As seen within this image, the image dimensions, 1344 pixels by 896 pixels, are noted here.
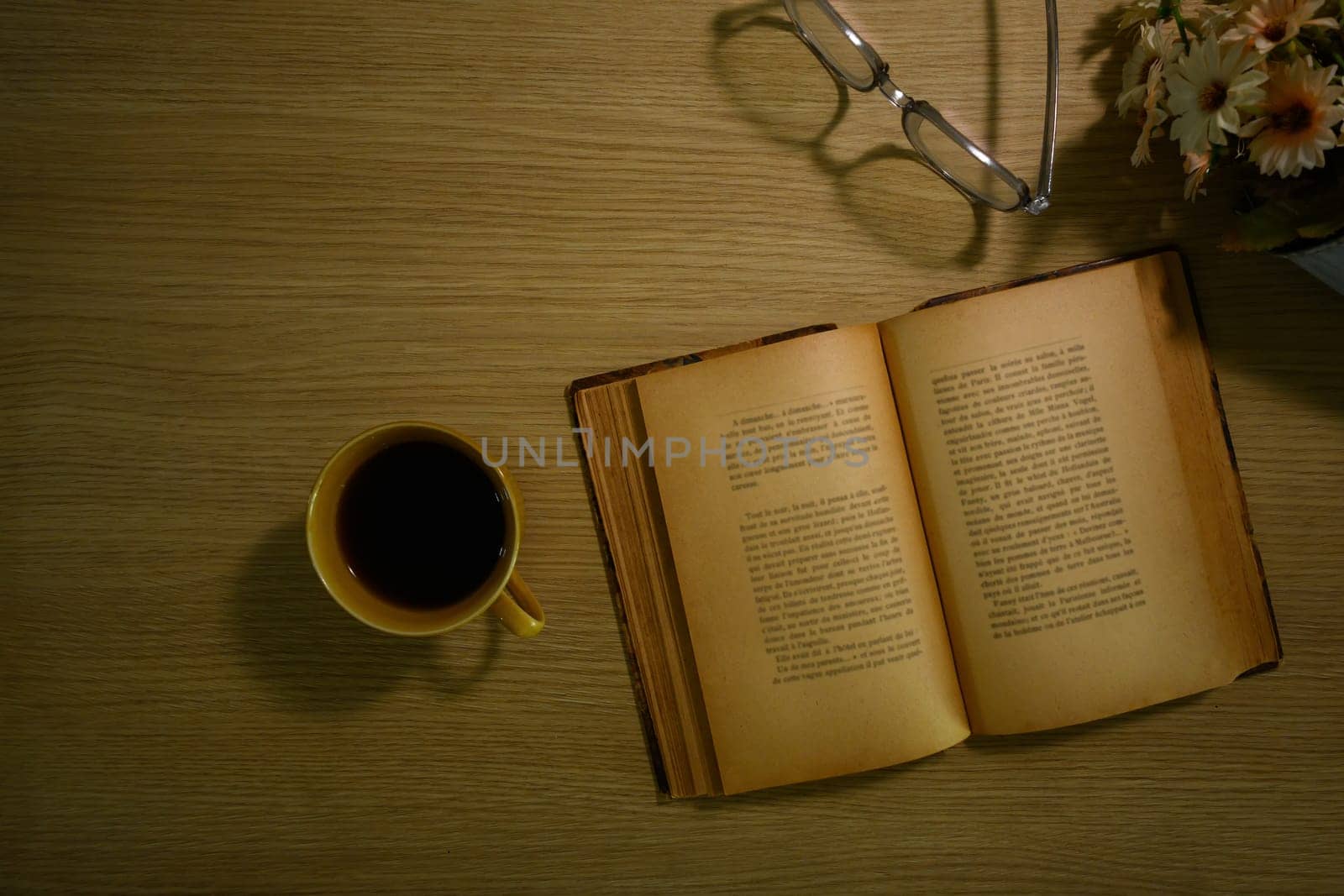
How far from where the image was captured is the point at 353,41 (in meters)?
0.64

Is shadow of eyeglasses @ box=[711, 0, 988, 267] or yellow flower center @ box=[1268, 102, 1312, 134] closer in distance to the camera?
yellow flower center @ box=[1268, 102, 1312, 134]

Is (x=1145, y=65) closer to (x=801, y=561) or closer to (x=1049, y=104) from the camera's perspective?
(x=1049, y=104)

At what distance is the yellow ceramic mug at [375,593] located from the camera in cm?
52

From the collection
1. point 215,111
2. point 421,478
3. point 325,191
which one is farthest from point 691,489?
point 215,111

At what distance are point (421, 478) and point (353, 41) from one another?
0.36 metres

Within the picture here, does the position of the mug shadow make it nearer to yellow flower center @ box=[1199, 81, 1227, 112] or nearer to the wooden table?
the wooden table

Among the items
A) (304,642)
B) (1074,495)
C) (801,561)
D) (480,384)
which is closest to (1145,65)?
(1074,495)

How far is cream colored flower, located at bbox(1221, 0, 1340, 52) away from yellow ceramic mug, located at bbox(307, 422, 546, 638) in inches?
22.1

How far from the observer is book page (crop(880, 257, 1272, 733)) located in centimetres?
59

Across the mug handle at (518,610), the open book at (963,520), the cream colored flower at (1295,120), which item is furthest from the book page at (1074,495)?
the mug handle at (518,610)

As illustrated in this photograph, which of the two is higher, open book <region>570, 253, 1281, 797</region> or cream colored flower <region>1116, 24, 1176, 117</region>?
cream colored flower <region>1116, 24, 1176, 117</region>

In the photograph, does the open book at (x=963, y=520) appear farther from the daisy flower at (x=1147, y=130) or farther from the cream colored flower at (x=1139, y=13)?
the cream colored flower at (x=1139, y=13)

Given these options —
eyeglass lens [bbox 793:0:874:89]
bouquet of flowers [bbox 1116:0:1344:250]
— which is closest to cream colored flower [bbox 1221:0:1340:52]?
bouquet of flowers [bbox 1116:0:1344:250]

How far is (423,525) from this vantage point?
585 mm
